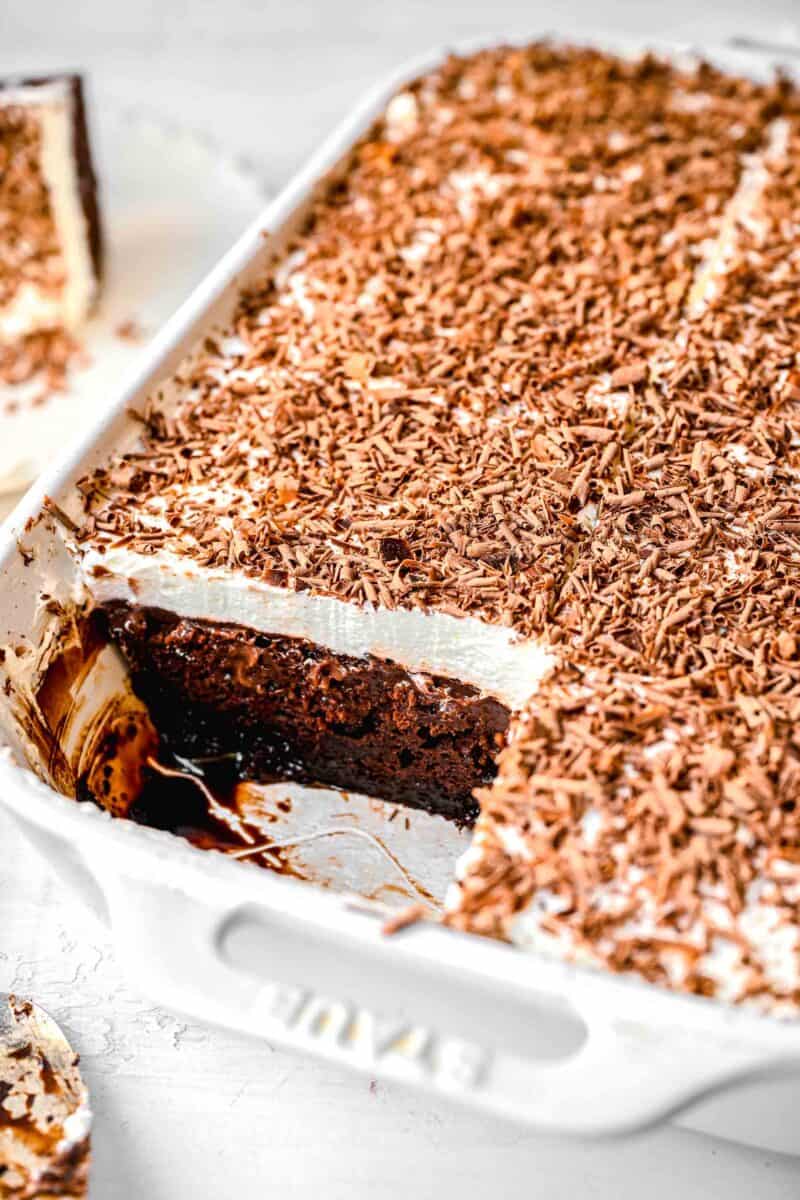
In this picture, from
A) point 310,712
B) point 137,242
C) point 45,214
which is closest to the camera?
point 310,712

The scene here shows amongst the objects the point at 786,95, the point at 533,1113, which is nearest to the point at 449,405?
the point at 533,1113

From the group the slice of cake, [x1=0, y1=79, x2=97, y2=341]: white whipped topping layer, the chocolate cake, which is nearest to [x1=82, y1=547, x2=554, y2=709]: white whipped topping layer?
the chocolate cake

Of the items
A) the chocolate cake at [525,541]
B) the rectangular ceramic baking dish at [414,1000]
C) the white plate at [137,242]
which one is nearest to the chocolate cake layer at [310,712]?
the chocolate cake at [525,541]

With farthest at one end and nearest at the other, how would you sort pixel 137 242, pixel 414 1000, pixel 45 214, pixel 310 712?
pixel 137 242, pixel 45 214, pixel 310 712, pixel 414 1000

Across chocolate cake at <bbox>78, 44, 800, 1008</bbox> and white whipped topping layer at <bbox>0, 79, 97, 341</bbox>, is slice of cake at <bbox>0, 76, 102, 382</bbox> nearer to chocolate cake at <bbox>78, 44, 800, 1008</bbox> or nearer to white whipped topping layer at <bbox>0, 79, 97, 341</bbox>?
white whipped topping layer at <bbox>0, 79, 97, 341</bbox>

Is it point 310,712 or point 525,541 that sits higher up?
point 525,541

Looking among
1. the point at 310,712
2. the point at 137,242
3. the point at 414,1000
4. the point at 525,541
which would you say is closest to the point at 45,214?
the point at 137,242

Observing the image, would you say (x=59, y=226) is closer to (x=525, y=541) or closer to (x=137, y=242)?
(x=137, y=242)

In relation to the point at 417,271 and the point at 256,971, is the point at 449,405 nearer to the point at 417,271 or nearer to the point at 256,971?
the point at 417,271

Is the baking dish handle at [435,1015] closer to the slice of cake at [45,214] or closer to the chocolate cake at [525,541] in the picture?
the chocolate cake at [525,541]
